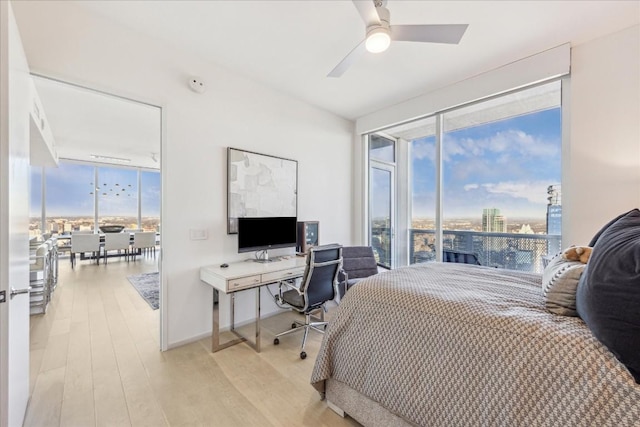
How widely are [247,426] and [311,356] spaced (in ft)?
2.95

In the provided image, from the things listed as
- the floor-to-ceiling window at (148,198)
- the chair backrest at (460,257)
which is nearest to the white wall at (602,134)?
the chair backrest at (460,257)

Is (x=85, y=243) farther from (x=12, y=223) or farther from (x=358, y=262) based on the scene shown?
(x=358, y=262)

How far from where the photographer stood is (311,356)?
2453 millimetres

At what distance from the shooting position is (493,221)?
10.9 ft

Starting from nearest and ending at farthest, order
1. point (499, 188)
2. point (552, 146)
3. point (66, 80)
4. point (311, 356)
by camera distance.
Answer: point (66, 80), point (311, 356), point (552, 146), point (499, 188)

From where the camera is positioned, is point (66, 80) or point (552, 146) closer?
point (66, 80)

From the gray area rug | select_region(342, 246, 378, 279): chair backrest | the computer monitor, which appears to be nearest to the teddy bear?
select_region(342, 246, 378, 279): chair backrest

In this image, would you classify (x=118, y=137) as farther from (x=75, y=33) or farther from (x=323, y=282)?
(x=323, y=282)

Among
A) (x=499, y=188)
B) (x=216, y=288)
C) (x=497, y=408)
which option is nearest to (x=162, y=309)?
(x=216, y=288)

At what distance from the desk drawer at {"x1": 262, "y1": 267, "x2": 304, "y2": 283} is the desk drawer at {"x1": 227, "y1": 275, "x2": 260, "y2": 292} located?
84 mm

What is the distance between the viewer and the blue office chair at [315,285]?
2.48m

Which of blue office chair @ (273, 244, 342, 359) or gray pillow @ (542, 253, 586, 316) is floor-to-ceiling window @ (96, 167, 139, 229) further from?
gray pillow @ (542, 253, 586, 316)

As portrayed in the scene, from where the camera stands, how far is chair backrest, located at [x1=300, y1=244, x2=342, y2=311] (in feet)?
8.13

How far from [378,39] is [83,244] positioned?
7.43m
